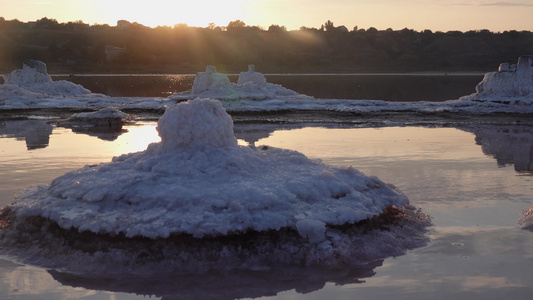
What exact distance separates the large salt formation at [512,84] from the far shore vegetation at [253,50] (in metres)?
66.0

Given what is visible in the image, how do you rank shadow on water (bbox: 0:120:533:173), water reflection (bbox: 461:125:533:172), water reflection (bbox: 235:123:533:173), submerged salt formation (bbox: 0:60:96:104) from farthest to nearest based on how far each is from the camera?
submerged salt formation (bbox: 0:60:96:104) < shadow on water (bbox: 0:120:533:173) < water reflection (bbox: 235:123:533:173) < water reflection (bbox: 461:125:533:172)

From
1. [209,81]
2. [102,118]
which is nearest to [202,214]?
[102,118]

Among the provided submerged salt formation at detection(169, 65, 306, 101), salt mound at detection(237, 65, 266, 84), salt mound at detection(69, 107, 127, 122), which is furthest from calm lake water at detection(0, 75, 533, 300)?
salt mound at detection(237, 65, 266, 84)

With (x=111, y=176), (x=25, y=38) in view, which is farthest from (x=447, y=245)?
(x=25, y=38)

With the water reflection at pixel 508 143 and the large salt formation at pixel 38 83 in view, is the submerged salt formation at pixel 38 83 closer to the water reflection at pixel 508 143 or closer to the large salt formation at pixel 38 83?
the large salt formation at pixel 38 83

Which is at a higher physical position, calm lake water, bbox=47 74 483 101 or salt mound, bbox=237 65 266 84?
salt mound, bbox=237 65 266 84

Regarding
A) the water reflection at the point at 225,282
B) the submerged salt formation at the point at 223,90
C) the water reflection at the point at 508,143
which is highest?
the submerged salt formation at the point at 223,90

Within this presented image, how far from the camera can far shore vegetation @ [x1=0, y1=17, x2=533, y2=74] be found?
95.6 metres

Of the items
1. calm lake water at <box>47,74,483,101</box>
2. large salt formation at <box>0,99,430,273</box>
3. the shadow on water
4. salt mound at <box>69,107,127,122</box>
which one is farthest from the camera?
calm lake water at <box>47,74,483,101</box>

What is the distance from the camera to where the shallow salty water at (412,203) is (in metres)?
5.49

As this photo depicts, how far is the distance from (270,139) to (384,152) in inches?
146

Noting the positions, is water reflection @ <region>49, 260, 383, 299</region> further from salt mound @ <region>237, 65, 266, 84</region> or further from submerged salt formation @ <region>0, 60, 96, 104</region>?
submerged salt formation @ <region>0, 60, 96, 104</region>

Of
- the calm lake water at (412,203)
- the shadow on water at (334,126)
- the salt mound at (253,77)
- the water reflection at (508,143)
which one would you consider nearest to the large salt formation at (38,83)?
the salt mound at (253,77)

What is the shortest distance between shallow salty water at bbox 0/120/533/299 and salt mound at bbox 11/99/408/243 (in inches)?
26.7
